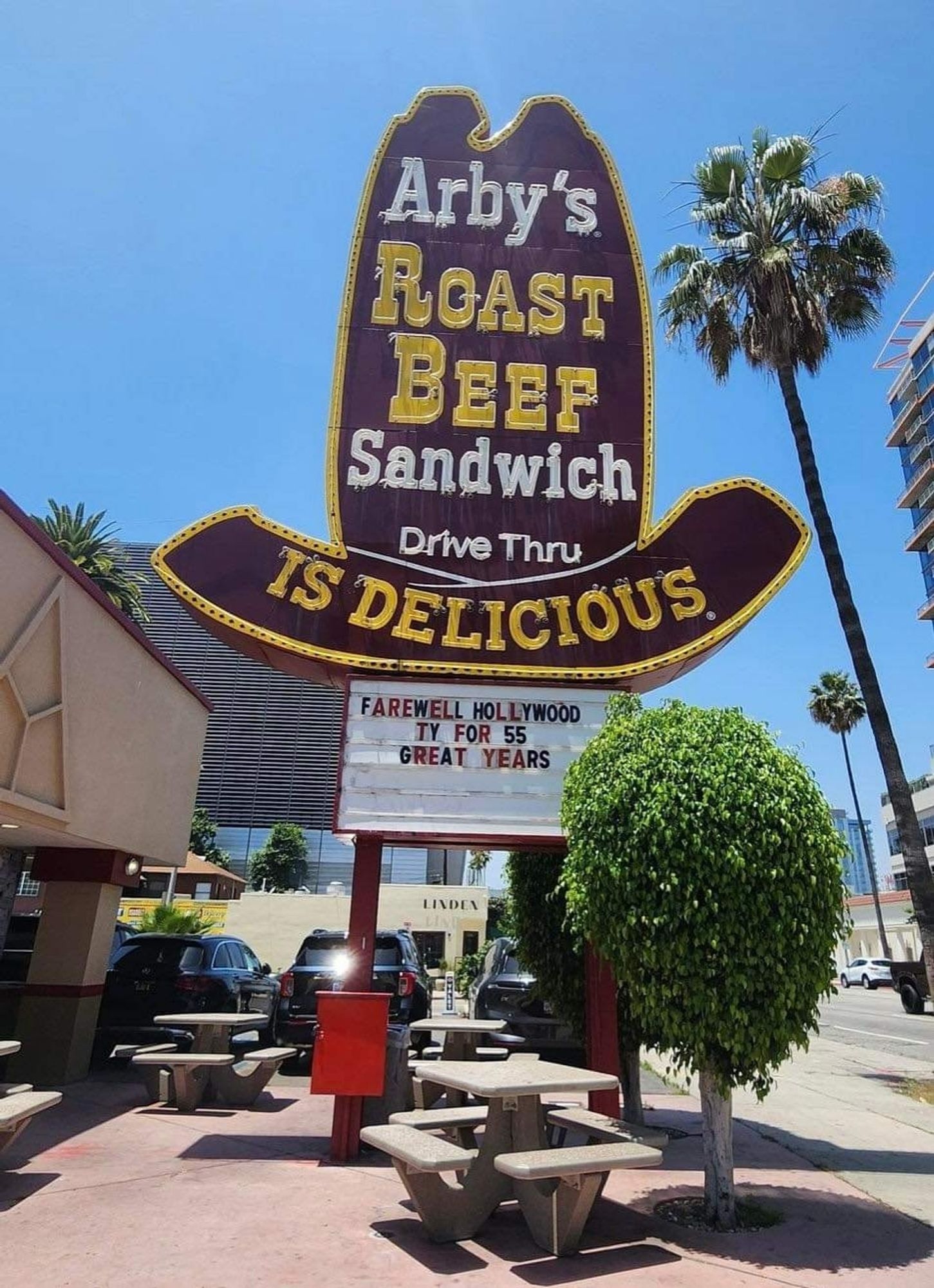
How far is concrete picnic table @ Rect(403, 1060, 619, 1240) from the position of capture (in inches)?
187

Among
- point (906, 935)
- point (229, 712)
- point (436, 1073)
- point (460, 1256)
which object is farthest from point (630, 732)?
point (229, 712)

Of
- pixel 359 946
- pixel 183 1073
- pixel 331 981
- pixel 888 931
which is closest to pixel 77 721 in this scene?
pixel 183 1073

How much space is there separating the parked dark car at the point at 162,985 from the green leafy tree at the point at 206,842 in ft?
220

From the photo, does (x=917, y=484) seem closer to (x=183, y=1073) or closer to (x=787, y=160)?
(x=787, y=160)

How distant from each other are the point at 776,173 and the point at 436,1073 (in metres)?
16.8

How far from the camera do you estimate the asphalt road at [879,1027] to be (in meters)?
17.8

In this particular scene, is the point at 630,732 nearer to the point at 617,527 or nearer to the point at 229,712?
the point at 617,527

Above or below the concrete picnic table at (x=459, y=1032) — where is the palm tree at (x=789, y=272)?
above

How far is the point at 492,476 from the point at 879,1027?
2141 centimetres

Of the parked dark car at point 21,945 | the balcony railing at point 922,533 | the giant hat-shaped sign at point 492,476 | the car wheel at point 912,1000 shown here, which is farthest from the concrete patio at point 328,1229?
the balcony railing at point 922,533

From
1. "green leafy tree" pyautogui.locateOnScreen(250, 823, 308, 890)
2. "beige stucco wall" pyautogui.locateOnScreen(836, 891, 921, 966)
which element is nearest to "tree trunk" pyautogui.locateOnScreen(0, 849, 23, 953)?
"beige stucco wall" pyautogui.locateOnScreen(836, 891, 921, 966)

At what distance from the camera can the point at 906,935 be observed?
53469 mm

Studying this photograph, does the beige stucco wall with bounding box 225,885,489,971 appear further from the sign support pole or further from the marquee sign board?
the marquee sign board

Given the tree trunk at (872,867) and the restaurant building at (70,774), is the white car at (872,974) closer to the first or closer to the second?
the tree trunk at (872,867)
